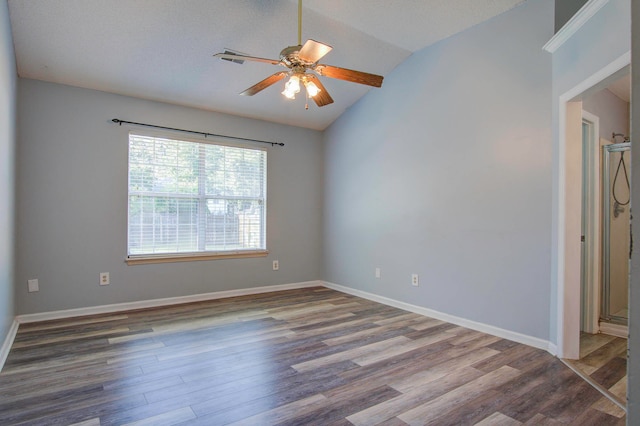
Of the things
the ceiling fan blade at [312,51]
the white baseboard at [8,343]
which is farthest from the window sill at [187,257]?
the ceiling fan blade at [312,51]

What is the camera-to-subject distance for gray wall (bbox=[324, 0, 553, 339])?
3.07 metres

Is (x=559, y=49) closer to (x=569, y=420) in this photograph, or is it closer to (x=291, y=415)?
(x=569, y=420)

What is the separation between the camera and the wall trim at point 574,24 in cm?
234

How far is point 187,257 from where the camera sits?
4527mm

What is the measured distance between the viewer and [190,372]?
8.36 feet

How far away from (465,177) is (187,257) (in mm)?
3343

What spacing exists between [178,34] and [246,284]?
3114mm

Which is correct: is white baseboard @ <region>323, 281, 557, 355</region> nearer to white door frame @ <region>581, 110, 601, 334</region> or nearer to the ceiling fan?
white door frame @ <region>581, 110, 601, 334</region>

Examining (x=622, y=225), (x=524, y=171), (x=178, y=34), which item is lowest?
(x=622, y=225)


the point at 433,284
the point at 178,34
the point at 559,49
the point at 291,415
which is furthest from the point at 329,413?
the point at 178,34

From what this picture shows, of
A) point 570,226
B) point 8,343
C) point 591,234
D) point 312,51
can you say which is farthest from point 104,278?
point 591,234

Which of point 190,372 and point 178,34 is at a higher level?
point 178,34

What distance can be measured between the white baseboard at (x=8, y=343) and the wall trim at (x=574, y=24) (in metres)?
4.68

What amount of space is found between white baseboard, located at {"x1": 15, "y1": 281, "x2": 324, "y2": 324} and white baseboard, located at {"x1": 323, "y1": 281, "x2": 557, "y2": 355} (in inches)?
44.2
